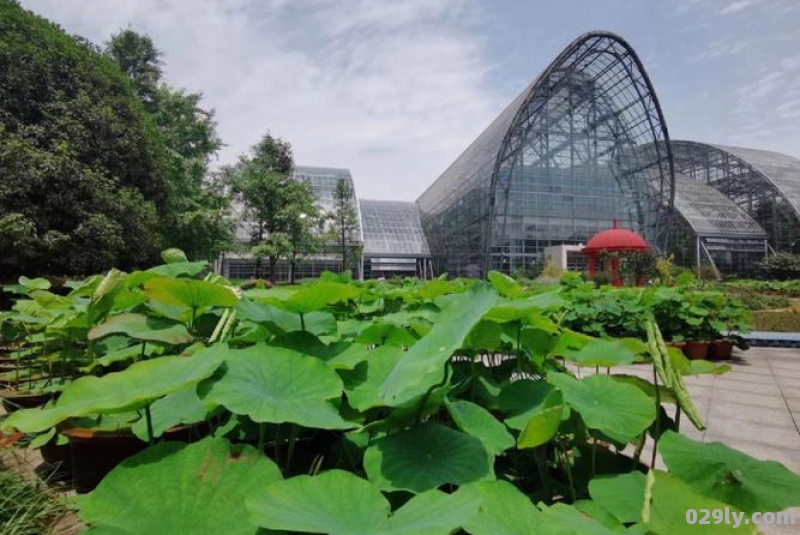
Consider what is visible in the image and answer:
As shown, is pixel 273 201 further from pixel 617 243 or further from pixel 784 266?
pixel 784 266

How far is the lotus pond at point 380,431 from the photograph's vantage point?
1.42ft

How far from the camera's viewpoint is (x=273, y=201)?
1788 cm

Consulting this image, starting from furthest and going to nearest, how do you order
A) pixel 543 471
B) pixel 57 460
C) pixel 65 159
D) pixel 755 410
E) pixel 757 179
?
1. pixel 757 179
2. pixel 65 159
3. pixel 755 410
4. pixel 57 460
5. pixel 543 471

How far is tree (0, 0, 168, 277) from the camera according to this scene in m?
9.76

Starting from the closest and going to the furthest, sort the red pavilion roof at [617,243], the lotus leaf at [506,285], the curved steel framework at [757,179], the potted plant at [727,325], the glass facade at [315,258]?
the lotus leaf at [506,285]
the potted plant at [727,325]
the red pavilion roof at [617,243]
the glass facade at [315,258]
the curved steel framework at [757,179]

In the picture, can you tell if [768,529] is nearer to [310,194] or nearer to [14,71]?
[14,71]

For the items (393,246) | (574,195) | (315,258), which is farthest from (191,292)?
(393,246)

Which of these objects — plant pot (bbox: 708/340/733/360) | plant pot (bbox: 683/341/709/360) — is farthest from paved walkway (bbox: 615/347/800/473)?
plant pot (bbox: 683/341/709/360)

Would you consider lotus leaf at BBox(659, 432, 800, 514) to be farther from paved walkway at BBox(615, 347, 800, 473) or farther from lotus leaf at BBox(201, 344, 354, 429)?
paved walkway at BBox(615, 347, 800, 473)

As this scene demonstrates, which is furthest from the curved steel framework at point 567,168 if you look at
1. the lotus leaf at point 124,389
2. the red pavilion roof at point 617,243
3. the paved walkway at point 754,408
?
the lotus leaf at point 124,389

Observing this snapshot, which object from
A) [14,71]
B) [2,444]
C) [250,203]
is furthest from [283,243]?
[2,444]

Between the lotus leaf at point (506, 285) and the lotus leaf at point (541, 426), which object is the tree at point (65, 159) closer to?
the lotus leaf at point (506, 285)

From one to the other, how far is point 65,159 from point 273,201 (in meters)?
8.11

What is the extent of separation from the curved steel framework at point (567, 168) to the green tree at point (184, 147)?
13537mm
